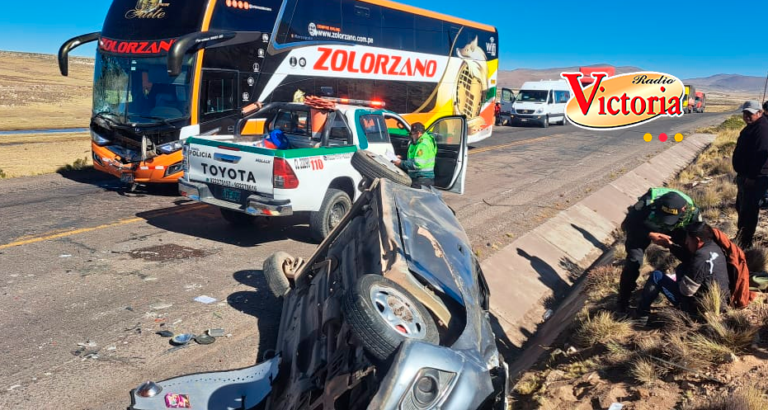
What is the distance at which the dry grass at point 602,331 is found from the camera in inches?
204

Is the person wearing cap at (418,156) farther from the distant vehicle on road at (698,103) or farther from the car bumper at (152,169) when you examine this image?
the distant vehicle on road at (698,103)

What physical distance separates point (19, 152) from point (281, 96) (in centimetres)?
1104

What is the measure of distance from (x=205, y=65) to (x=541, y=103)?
1150 inches

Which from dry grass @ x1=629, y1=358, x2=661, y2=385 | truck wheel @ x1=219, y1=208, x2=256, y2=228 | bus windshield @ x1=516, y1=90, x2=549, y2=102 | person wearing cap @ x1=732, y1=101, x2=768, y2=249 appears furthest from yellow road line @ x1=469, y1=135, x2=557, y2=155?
dry grass @ x1=629, y1=358, x2=661, y2=385

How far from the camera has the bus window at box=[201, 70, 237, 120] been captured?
1223 cm

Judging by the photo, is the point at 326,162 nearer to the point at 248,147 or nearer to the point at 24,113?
the point at 248,147

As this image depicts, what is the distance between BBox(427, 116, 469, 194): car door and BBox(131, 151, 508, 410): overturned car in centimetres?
542

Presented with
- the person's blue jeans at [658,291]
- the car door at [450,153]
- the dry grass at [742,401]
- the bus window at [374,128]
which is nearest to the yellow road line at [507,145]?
the car door at [450,153]

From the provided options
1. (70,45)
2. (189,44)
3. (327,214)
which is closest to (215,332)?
(327,214)

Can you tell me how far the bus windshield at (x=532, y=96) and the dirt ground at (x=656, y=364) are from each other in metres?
34.3

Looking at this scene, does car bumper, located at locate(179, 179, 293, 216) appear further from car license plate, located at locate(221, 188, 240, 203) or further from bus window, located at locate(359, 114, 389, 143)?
bus window, located at locate(359, 114, 389, 143)

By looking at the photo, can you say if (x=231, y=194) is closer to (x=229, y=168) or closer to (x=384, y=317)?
(x=229, y=168)

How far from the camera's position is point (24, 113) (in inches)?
1575

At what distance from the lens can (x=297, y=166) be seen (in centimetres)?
795
